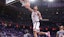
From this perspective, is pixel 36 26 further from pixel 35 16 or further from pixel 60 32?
pixel 60 32

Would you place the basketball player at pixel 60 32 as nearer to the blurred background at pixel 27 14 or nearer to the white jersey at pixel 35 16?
the blurred background at pixel 27 14

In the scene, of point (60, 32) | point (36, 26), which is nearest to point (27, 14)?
point (36, 26)

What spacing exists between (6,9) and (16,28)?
52cm

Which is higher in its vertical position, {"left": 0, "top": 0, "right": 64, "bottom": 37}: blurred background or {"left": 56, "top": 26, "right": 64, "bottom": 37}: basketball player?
{"left": 0, "top": 0, "right": 64, "bottom": 37}: blurred background

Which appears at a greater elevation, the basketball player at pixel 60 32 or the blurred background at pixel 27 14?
the blurred background at pixel 27 14

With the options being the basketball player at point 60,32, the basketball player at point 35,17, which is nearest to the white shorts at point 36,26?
the basketball player at point 35,17

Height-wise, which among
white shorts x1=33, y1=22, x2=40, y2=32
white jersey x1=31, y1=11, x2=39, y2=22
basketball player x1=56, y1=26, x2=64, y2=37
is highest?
white jersey x1=31, y1=11, x2=39, y2=22

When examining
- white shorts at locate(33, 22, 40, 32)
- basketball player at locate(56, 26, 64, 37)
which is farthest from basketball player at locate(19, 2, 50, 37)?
basketball player at locate(56, 26, 64, 37)

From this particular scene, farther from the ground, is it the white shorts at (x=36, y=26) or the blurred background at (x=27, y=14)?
the blurred background at (x=27, y=14)

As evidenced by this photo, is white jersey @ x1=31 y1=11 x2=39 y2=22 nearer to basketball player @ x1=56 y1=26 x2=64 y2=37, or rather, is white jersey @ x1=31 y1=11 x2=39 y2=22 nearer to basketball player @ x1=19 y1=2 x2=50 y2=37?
basketball player @ x1=19 y1=2 x2=50 y2=37

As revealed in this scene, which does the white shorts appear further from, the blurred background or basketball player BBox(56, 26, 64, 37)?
basketball player BBox(56, 26, 64, 37)

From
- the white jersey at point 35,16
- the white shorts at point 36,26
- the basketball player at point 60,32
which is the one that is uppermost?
the white jersey at point 35,16

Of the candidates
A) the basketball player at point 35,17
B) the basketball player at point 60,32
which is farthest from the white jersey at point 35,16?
the basketball player at point 60,32

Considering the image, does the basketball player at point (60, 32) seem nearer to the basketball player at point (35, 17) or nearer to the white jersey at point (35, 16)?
the basketball player at point (35, 17)
